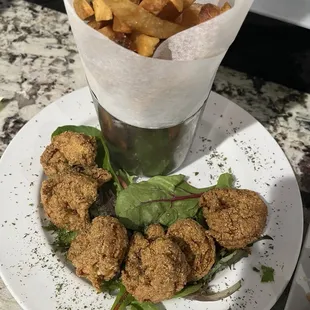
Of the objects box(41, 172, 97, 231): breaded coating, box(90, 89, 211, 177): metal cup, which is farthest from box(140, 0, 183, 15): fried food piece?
box(41, 172, 97, 231): breaded coating

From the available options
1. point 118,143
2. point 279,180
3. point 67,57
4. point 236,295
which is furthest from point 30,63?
point 236,295

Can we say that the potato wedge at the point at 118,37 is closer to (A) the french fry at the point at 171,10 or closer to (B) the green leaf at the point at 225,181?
(A) the french fry at the point at 171,10

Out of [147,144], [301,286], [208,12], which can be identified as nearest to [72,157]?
[147,144]

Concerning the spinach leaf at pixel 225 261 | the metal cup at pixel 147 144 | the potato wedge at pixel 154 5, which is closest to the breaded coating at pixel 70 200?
the metal cup at pixel 147 144

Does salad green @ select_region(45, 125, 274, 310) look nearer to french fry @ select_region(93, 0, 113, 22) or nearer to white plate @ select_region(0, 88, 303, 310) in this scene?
white plate @ select_region(0, 88, 303, 310)

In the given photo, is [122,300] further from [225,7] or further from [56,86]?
[56,86]

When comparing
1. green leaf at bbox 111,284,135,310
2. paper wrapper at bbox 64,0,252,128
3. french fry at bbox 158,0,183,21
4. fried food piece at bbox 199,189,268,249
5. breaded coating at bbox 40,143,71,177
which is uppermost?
french fry at bbox 158,0,183,21
